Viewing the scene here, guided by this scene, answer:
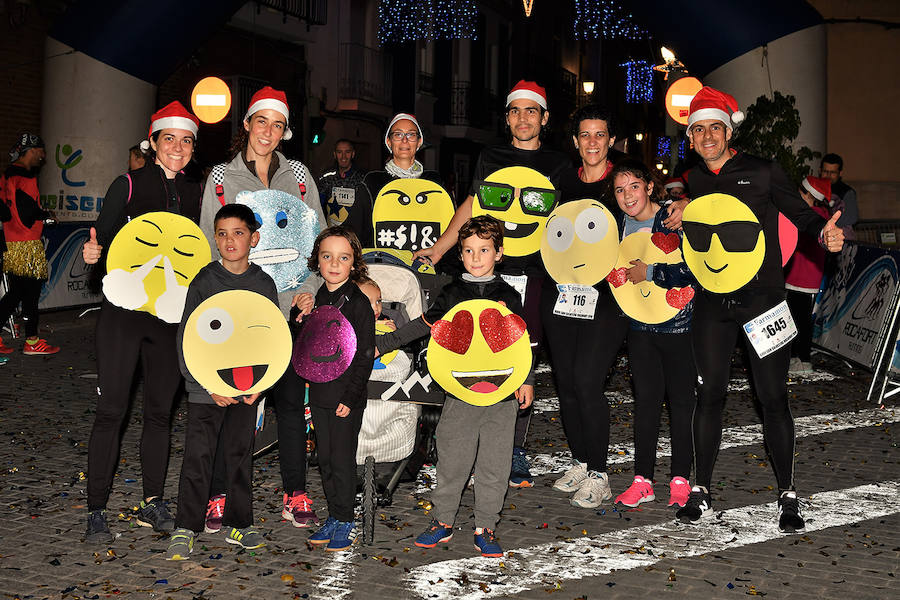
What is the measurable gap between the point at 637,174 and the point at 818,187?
19.2 feet

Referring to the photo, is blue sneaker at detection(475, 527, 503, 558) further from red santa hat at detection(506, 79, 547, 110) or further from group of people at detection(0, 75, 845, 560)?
→ red santa hat at detection(506, 79, 547, 110)

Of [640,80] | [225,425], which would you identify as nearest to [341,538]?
[225,425]

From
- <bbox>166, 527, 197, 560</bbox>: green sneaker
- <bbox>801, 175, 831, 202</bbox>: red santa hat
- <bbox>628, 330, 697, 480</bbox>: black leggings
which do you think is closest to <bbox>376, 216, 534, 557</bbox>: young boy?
<bbox>628, 330, 697, 480</bbox>: black leggings

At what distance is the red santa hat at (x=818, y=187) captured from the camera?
10766 mm

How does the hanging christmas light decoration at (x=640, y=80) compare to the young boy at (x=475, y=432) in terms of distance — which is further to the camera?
the hanging christmas light decoration at (x=640, y=80)

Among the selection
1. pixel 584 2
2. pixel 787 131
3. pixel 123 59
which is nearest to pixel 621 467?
pixel 787 131

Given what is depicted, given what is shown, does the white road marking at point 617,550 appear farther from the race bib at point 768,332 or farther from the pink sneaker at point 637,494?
the race bib at point 768,332

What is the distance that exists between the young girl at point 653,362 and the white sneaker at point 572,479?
0.36 m

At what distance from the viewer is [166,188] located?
5.43 meters

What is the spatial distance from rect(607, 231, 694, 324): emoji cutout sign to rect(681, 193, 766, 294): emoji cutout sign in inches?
9.7

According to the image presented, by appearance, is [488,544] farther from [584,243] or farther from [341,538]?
[584,243]

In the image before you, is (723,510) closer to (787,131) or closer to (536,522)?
(536,522)

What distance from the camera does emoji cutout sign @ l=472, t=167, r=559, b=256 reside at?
6008 mm

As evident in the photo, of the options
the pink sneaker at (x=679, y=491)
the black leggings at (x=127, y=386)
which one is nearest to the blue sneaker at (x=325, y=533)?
the black leggings at (x=127, y=386)
